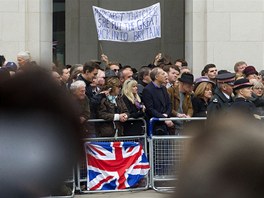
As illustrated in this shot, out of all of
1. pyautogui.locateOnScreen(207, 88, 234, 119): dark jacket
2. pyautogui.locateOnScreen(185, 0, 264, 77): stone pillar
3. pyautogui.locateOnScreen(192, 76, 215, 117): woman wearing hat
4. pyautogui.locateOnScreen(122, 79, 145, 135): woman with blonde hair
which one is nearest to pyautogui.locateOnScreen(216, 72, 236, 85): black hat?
pyautogui.locateOnScreen(207, 88, 234, 119): dark jacket

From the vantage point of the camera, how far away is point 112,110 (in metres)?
10.9

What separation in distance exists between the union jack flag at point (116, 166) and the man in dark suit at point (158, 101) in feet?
1.43

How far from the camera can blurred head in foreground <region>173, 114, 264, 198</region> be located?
1.11 meters

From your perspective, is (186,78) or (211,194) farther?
(186,78)

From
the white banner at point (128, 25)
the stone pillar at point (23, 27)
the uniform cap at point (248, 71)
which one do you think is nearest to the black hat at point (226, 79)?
the uniform cap at point (248, 71)

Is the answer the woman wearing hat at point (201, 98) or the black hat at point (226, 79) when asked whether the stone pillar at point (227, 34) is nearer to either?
the woman wearing hat at point (201, 98)

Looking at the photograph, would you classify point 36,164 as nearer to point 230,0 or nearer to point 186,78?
point 186,78

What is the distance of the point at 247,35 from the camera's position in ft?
58.0

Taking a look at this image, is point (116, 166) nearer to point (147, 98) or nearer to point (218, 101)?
point (147, 98)

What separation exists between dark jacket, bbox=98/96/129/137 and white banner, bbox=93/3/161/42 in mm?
5366

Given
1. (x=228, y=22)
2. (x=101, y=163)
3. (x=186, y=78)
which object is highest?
(x=228, y=22)

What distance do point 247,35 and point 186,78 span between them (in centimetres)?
676

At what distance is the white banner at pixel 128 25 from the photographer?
16.3 meters

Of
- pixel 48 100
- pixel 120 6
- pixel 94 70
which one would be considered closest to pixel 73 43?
pixel 120 6
